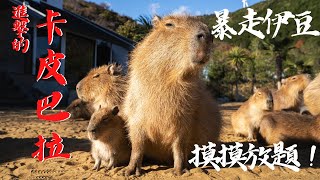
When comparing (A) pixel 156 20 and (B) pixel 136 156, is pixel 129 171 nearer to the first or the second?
(B) pixel 136 156

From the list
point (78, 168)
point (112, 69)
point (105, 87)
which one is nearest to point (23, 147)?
point (78, 168)

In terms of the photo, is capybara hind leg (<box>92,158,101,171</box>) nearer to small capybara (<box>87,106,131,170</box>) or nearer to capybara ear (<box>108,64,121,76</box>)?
small capybara (<box>87,106,131,170</box>)

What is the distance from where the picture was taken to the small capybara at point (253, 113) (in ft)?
19.7

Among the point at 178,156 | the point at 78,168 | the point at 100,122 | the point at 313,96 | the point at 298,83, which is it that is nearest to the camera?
the point at 178,156

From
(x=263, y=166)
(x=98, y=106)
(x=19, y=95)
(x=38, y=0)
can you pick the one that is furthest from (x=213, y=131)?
(x=38, y=0)

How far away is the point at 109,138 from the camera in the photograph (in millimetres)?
3510

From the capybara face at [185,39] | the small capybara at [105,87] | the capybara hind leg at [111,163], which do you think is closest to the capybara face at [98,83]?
the small capybara at [105,87]

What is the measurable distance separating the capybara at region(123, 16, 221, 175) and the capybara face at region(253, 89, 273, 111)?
2.88 metres

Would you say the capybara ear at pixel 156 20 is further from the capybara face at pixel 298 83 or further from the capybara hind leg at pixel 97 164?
the capybara face at pixel 298 83

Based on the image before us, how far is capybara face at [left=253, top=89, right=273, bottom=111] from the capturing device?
19.7ft

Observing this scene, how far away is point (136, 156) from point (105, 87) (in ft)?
3.35

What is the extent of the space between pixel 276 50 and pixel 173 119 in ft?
89.3

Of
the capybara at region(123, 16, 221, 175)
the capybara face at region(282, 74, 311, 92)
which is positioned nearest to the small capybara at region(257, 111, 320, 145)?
the capybara at region(123, 16, 221, 175)

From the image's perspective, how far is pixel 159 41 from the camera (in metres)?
3.10
